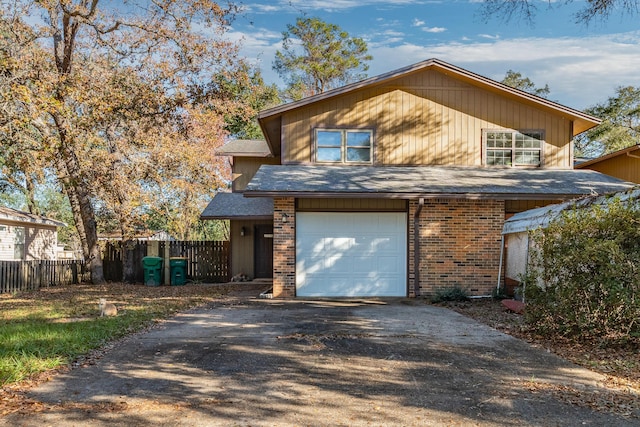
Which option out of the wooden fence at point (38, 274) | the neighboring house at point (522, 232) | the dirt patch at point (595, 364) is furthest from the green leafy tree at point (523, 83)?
the wooden fence at point (38, 274)

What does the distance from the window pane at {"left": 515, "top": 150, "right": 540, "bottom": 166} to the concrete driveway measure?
739 centimetres

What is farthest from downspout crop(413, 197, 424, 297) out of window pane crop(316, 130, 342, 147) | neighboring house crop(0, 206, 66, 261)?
neighboring house crop(0, 206, 66, 261)

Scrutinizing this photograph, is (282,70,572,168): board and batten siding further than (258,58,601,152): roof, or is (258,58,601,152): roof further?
(282,70,572,168): board and batten siding

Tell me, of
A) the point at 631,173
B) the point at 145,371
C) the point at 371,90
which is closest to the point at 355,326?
the point at 145,371

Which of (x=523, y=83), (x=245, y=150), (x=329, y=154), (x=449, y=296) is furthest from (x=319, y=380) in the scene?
(x=523, y=83)

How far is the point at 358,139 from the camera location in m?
13.0

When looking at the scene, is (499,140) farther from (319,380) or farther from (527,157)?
(319,380)

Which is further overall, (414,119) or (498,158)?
(498,158)

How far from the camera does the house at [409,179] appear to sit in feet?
37.1

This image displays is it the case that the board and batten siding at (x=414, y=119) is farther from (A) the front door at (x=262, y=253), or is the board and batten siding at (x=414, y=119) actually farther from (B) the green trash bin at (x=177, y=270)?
(B) the green trash bin at (x=177, y=270)

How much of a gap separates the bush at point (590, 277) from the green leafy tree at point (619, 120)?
2588 cm

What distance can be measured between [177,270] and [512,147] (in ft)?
37.2

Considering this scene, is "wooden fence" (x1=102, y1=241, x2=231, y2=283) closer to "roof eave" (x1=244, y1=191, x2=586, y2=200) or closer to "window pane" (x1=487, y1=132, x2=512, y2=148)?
"roof eave" (x1=244, y1=191, x2=586, y2=200)

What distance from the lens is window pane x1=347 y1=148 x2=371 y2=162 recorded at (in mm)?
12953
